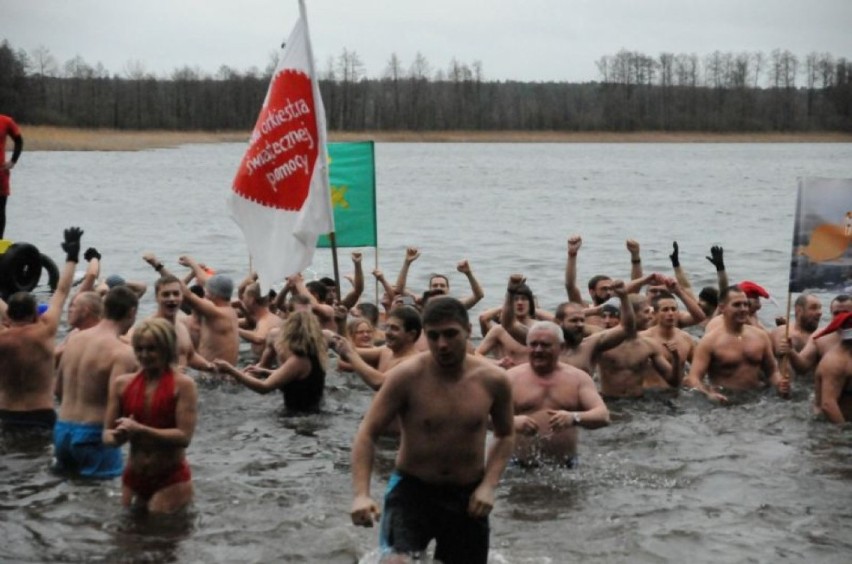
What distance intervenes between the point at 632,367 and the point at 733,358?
0.98 metres

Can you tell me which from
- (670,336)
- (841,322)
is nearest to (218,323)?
(670,336)

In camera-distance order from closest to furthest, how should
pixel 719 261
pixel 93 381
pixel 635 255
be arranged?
pixel 93 381 → pixel 719 261 → pixel 635 255

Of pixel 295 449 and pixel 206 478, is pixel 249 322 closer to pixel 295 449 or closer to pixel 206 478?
pixel 295 449

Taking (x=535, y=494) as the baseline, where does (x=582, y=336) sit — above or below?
above

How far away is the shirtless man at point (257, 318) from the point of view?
46.1ft

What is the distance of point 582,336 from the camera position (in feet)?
36.6

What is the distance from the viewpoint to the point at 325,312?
12984 millimetres

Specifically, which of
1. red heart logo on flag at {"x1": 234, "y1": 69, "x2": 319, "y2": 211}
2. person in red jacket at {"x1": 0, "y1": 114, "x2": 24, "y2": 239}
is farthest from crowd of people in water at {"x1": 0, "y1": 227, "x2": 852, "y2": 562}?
person in red jacket at {"x1": 0, "y1": 114, "x2": 24, "y2": 239}

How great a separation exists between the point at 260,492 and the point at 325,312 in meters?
3.16

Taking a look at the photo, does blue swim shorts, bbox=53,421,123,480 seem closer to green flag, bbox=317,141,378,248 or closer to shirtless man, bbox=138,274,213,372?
shirtless man, bbox=138,274,213,372

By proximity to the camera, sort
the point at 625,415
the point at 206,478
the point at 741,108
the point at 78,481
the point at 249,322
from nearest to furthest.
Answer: the point at 78,481, the point at 206,478, the point at 625,415, the point at 249,322, the point at 741,108

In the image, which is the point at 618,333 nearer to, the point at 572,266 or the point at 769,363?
the point at 769,363

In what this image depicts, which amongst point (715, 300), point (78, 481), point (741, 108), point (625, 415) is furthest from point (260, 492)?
point (741, 108)

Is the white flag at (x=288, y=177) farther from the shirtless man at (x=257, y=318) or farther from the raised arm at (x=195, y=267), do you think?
the raised arm at (x=195, y=267)
